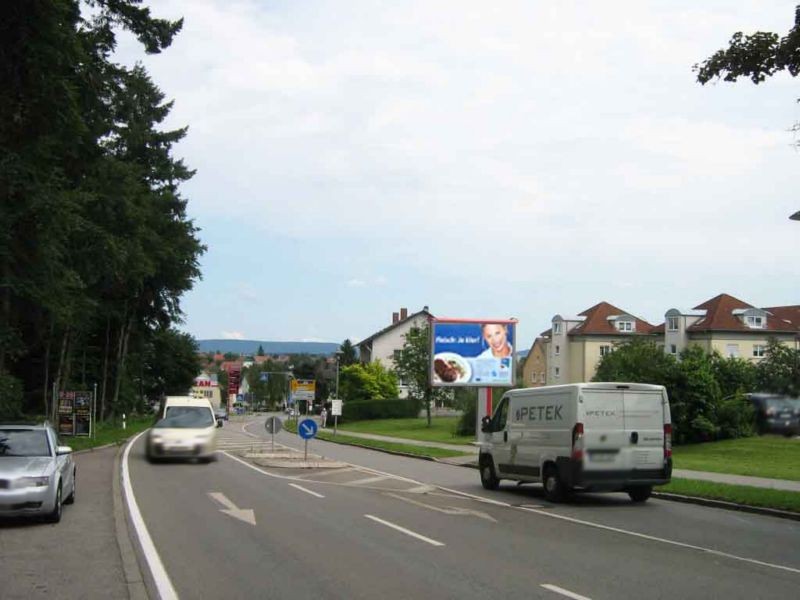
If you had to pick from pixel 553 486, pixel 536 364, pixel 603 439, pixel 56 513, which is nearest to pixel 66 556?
pixel 56 513

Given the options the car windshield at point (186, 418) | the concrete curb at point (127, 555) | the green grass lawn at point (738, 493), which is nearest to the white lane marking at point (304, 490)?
the concrete curb at point (127, 555)

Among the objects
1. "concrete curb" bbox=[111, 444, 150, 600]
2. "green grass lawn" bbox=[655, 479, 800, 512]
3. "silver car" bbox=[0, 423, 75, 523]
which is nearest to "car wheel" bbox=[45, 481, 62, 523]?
"silver car" bbox=[0, 423, 75, 523]

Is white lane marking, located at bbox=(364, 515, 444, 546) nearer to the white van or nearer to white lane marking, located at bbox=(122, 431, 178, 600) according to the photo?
white lane marking, located at bbox=(122, 431, 178, 600)

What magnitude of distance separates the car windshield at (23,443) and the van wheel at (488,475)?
9.75 meters

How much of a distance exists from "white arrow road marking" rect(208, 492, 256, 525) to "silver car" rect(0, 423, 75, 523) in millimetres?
2583

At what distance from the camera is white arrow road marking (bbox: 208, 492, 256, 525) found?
12.7 m

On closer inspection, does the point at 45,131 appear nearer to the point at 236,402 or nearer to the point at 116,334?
the point at 116,334

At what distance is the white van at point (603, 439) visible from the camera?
49.8 feet

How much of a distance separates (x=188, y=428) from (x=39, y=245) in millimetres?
6911

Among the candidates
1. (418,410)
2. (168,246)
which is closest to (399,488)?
(168,246)

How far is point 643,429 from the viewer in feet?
51.0

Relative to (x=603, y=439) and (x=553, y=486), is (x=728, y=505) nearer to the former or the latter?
(x=603, y=439)

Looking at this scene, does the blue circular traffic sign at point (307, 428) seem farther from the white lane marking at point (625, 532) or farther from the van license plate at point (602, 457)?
the van license plate at point (602, 457)

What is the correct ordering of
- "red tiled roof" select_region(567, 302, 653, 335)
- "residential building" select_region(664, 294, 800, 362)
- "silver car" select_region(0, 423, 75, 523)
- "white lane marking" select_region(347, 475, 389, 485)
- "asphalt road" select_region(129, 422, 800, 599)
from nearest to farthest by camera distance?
"asphalt road" select_region(129, 422, 800, 599), "silver car" select_region(0, 423, 75, 523), "white lane marking" select_region(347, 475, 389, 485), "residential building" select_region(664, 294, 800, 362), "red tiled roof" select_region(567, 302, 653, 335)
